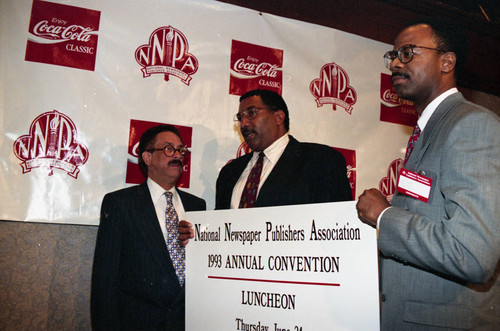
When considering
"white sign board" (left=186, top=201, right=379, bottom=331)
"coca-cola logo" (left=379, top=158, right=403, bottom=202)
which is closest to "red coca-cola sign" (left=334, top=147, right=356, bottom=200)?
"coca-cola logo" (left=379, top=158, right=403, bottom=202)

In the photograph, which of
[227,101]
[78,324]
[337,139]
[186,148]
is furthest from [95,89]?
[337,139]

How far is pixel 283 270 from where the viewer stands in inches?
72.2

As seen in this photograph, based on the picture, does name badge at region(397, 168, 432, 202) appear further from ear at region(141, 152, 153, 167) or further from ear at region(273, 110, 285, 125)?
ear at region(141, 152, 153, 167)

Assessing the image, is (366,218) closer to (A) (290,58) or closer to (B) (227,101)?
(B) (227,101)

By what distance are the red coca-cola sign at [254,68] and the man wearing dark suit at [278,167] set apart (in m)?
0.60

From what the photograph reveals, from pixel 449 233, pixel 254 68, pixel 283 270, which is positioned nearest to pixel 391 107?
pixel 254 68

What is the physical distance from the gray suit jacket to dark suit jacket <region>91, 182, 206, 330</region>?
4.26ft

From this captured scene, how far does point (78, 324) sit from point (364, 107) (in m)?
2.84

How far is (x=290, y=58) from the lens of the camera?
146 inches

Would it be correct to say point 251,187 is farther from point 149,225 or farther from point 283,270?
point 283,270

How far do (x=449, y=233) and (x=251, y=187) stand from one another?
1.40m

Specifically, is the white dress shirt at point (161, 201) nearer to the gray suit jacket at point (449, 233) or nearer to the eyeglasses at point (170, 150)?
the eyeglasses at point (170, 150)

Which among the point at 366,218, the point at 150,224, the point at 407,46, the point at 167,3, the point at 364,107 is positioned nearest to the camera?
the point at 366,218

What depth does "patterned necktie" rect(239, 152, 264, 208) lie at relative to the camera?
2.52m
